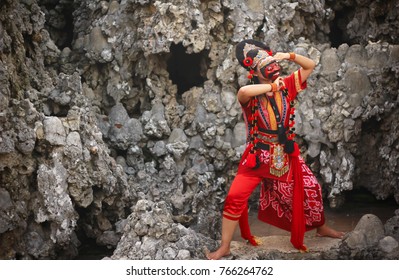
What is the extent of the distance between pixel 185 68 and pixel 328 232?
2103 millimetres

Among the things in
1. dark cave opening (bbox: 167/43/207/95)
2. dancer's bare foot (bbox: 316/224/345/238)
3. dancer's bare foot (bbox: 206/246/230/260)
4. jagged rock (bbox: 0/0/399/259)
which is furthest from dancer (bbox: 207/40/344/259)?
dark cave opening (bbox: 167/43/207/95)

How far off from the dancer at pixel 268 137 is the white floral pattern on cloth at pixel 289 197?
27 millimetres

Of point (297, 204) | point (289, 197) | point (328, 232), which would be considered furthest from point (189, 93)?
point (328, 232)

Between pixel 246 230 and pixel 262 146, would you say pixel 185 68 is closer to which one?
pixel 262 146

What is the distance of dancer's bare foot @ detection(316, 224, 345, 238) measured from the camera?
5.46 meters

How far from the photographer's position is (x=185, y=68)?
6.26 metres

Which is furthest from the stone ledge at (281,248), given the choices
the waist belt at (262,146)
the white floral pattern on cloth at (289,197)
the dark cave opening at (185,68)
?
the dark cave opening at (185,68)

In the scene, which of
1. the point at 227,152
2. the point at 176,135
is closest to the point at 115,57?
the point at 176,135

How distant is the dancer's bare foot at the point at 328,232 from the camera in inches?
215

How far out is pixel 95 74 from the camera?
20.8ft

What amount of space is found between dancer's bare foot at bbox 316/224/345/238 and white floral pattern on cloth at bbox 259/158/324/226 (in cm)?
12

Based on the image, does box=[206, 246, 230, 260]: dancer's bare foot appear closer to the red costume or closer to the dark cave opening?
the red costume

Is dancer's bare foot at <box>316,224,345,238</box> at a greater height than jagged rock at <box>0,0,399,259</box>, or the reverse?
jagged rock at <box>0,0,399,259</box>

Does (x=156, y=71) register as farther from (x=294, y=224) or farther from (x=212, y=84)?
(x=294, y=224)
